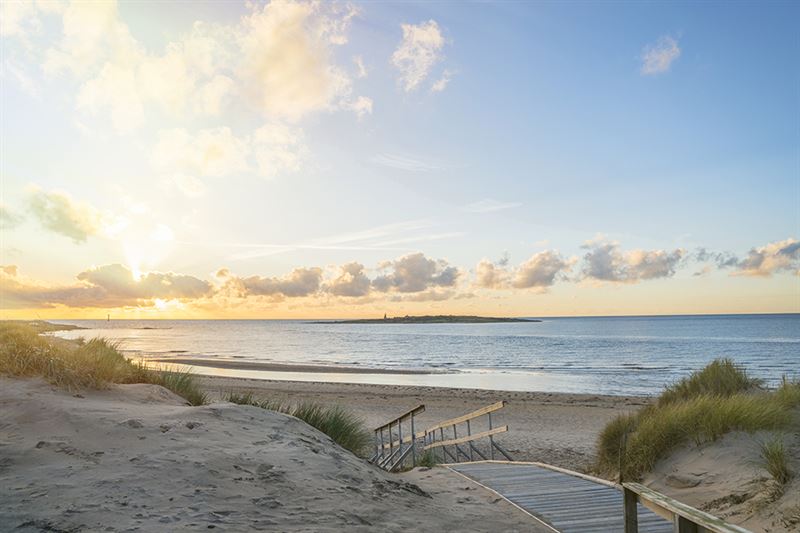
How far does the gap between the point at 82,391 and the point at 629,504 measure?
25.1 ft

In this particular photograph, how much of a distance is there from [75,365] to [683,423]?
33.0 feet

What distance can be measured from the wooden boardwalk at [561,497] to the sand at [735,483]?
5.31 ft

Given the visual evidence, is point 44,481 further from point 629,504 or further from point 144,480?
point 629,504

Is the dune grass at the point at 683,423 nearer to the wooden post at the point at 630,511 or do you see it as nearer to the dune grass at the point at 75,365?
the wooden post at the point at 630,511

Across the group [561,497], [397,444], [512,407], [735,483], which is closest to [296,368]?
[512,407]

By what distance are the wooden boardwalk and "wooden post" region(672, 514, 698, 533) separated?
254 cm

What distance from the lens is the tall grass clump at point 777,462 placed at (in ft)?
23.8

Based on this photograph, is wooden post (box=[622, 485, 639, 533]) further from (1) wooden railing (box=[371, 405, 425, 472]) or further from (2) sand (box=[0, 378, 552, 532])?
(1) wooden railing (box=[371, 405, 425, 472])

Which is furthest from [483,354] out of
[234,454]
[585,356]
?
[234,454]

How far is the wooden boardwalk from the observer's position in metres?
5.94

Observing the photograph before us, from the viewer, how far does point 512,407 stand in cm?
2405

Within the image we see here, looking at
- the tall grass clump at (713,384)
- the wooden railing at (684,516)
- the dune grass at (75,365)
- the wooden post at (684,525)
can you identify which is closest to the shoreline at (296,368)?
the tall grass clump at (713,384)

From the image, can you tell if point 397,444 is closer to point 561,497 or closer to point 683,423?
point 683,423

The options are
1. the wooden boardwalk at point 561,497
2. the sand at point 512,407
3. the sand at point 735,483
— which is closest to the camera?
the wooden boardwalk at point 561,497
